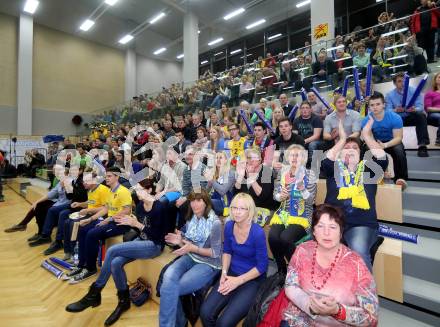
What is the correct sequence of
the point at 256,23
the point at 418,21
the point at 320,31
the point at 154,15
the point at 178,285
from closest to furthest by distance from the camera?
the point at 178,285 → the point at 418,21 → the point at 320,31 → the point at 154,15 → the point at 256,23

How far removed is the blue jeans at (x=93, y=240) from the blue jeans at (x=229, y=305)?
1.78 m

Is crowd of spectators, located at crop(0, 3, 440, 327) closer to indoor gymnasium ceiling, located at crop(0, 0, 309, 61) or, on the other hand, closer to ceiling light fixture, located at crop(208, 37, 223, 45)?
indoor gymnasium ceiling, located at crop(0, 0, 309, 61)

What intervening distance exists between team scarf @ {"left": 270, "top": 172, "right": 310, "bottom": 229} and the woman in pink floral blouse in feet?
2.40

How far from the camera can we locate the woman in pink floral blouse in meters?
1.26

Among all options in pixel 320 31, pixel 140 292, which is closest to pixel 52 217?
pixel 140 292

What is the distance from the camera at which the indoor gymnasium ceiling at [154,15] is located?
1135 cm

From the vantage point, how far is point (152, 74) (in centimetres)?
1697

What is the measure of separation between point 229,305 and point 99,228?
200 cm

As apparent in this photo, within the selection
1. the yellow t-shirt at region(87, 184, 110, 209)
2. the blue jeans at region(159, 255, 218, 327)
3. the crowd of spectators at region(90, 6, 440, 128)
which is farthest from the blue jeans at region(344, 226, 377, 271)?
the crowd of spectators at region(90, 6, 440, 128)

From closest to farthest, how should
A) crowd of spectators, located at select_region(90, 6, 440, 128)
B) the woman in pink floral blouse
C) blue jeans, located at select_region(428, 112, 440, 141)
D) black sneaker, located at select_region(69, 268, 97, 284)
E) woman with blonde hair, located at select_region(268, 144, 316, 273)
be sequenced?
the woman in pink floral blouse, woman with blonde hair, located at select_region(268, 144, 316, 273), black sneaker, located at select_region(69, 268, 97, 284), blue jeans, located at select_region(428, 112, 440, 141), crowd of spectators, located at select_region(90, 6, 440, 128)

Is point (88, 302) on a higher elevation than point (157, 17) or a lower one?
lower

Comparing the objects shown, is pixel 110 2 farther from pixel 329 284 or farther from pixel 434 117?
pixel 329 284

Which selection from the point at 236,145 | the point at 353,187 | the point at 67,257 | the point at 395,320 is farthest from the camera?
the point at 236,145

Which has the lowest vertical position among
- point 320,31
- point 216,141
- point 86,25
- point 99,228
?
point 99,228
